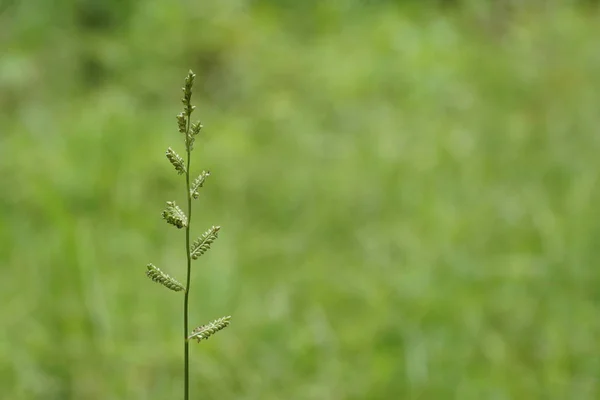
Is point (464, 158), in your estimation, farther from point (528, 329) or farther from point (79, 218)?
point (79, 218)

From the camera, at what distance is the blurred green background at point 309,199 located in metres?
1.82

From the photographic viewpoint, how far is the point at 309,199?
8.44 feet

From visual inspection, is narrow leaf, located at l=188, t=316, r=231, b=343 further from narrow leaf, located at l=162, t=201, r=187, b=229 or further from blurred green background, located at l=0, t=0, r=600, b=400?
blurred green background, located at l=0, t=0, r=600, b=400

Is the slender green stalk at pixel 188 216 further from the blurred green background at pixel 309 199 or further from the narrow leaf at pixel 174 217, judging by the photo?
the blurred green background at pixel 309 199

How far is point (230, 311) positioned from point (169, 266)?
27cm

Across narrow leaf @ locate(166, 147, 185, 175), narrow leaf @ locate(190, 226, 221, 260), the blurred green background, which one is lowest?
narrow leaf @ locate(190, 226, 221, 260)

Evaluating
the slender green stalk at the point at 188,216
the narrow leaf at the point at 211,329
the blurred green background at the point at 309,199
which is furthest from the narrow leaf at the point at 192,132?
the blurred green background at the point at 309,199

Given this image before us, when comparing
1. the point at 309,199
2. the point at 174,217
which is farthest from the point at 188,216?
the point at 309,199

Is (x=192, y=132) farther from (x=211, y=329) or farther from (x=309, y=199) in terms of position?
(x=309, y=199)

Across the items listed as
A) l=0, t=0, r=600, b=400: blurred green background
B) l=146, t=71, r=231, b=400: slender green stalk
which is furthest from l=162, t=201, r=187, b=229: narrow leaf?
l=0, t=0, r=600, b=400: blurred green background

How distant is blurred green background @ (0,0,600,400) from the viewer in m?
1.82

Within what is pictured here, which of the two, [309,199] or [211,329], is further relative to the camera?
[309,199]

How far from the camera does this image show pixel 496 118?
3.03 m

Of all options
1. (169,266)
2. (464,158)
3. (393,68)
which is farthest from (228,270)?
(393,68)
